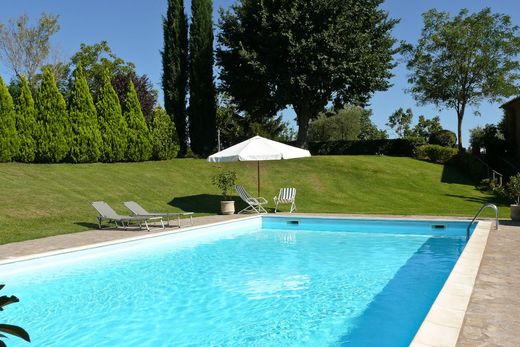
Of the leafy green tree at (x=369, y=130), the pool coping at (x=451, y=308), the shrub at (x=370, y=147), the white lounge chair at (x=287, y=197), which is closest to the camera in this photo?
the pool coping at (x=451, y=308)

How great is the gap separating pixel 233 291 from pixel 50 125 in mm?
15222

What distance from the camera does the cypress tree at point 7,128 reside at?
57.6 feet

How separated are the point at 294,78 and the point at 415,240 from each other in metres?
17.1

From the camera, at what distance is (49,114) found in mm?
19062

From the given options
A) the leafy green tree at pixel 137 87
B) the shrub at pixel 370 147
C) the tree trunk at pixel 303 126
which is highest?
the leafy green tree at pixel 137 87

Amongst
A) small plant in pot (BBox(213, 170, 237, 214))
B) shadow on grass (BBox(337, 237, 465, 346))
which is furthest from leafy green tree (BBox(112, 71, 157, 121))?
shadow on grass (BBox(337, 237, 465, 346))

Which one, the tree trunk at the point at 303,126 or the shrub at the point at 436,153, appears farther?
the tree trunk at the point at 303,126

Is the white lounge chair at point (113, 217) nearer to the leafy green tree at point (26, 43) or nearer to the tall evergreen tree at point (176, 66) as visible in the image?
the tall evergreen tree at point (176, 66)

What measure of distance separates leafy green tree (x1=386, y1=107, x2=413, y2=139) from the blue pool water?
78021mm

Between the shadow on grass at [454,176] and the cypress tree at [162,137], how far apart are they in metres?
15.4

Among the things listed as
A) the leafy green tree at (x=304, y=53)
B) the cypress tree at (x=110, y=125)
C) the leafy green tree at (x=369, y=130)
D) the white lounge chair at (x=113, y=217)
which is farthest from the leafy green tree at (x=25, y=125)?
the leafy green tree at (x=369, y=130)

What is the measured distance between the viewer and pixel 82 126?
20.0m

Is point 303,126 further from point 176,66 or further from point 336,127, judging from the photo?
point 336,127

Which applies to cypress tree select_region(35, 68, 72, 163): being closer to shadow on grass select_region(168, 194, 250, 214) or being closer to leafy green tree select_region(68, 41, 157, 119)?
shadow on grass select_region(168, 194, 250, 214)
